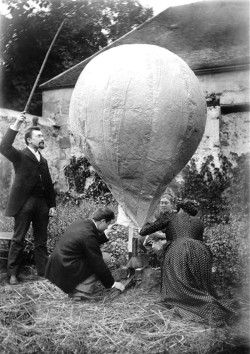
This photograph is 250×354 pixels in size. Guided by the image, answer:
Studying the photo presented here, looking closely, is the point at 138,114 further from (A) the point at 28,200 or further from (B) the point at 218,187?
(B) the point at 218,187

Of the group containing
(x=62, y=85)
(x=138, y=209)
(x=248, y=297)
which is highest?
(x=62, y=85)

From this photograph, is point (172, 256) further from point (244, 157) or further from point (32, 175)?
point (244, 157)

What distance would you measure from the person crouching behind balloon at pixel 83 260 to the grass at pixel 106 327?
0.19 meters

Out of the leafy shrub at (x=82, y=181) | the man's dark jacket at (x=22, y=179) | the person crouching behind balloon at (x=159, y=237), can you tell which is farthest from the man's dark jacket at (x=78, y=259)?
the leafy shrub at (x=82, y=181)

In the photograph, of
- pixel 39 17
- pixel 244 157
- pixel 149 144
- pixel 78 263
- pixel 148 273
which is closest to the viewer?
pixel 149 144

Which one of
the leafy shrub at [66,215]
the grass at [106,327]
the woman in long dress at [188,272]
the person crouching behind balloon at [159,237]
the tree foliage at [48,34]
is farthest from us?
the tree foliage at [48,34]

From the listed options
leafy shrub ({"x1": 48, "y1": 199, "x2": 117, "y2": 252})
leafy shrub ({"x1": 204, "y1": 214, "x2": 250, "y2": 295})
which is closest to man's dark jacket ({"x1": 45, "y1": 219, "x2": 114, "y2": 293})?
leafy shrub ({"x1": 204, "y1": 214, "x2": 250, "y2": 295})

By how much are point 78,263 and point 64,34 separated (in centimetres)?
1203

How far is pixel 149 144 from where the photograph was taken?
201 inches

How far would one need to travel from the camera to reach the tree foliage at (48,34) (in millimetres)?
15812

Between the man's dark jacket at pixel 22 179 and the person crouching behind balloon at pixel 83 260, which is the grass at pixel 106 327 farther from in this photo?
the man's dark jacket at pixel 22 179

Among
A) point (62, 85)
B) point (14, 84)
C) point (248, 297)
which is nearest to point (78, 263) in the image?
point (248, 297)

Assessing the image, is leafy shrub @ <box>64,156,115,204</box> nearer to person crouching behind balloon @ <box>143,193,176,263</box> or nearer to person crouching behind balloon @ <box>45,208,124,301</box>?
person crouching behind balloon @ <box>143,193,176,263</box>

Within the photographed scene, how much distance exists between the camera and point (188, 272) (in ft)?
17.0
